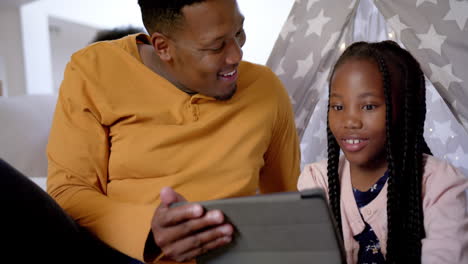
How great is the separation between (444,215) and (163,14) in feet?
2.42

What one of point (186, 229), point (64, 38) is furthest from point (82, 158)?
point (64, 38)

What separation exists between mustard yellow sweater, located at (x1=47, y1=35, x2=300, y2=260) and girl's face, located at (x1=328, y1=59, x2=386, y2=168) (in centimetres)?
25

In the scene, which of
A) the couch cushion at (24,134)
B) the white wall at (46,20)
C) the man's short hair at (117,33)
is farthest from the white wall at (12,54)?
the couch cushion at (24,134)

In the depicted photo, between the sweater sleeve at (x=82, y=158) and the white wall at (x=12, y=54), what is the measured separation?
8.00ft

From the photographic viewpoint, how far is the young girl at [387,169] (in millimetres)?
807

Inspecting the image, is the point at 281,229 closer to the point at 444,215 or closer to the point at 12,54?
the point at 444,215

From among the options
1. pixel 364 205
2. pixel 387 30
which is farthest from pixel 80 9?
pixel 364 205

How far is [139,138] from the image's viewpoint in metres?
0.99

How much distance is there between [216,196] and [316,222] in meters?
0.43

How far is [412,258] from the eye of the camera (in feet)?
2.65

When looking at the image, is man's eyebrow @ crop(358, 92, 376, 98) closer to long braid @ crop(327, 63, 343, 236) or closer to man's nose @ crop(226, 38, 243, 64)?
long braid @ crop(327, 63, 343, 236)

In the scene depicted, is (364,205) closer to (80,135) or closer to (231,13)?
(231,13)

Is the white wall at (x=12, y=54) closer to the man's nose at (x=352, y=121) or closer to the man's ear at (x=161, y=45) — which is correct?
the man's ear at (x=161, y=45)

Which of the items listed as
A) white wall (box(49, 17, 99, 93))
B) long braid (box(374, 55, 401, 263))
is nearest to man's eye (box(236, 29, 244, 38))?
long braid (box(374, 55, 401, 263))
